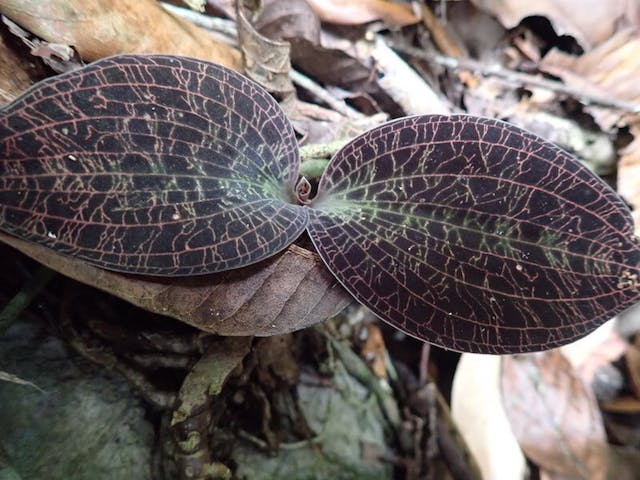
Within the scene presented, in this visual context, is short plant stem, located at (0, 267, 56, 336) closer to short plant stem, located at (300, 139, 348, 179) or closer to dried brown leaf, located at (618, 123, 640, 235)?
short plant stem, located at (300, 139, 348, 179)

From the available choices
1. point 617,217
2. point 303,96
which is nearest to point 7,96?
point 303,96

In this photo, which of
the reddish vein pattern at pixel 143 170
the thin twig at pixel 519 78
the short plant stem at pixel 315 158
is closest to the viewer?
the reddish vein pattern at pixel 143 170

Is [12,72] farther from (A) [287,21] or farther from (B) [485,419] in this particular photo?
(B) [485,419]

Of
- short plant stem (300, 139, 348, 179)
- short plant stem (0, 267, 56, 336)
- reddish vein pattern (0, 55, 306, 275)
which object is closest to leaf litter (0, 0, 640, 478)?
short plant stem (300, 139, 348, 179)

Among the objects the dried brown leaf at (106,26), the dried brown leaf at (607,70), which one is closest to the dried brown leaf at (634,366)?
the dried brown leaf at (607,70)

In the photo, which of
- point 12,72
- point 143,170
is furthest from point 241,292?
point 12,72

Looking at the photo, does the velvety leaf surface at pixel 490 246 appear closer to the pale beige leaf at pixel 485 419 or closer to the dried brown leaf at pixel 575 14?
the pale beige leaf at pixel 485 419
